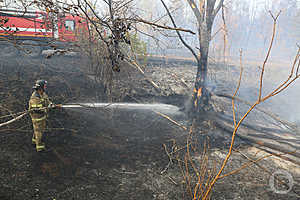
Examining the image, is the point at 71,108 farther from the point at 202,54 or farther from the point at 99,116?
the point at 202,54

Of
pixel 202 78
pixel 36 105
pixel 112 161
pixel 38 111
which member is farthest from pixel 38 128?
pixel 202 78

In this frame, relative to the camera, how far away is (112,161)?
514 cm

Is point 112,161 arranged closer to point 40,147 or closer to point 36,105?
point 40,147

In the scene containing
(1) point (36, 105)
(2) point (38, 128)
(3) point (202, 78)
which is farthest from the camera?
(3) point (202, 78)

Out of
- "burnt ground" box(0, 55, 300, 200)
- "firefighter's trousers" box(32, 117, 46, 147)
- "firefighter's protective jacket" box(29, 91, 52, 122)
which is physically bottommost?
"burnt ground" box(0, 55, 300, 200)

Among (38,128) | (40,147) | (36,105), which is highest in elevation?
(36,105)

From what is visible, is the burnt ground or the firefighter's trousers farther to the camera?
the firefighter's trousers

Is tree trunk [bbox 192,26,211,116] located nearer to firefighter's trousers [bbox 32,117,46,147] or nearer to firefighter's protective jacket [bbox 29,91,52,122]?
firefighter's protective jacket [bbox 29,91,52,122]

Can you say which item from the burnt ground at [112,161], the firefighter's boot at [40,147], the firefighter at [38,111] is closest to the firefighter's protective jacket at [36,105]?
the firefighter at [38,111]

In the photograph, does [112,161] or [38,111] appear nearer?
[38,111]

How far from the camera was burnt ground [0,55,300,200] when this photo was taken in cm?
413

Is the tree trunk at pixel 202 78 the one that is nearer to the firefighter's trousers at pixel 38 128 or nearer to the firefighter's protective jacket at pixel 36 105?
the firefighter's protective jacket at pixel 36 105

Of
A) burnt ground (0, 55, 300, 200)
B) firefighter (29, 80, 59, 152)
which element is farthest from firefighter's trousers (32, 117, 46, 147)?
burnt ground (0, 55, 300, 200)

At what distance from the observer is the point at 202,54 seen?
7199 mm
